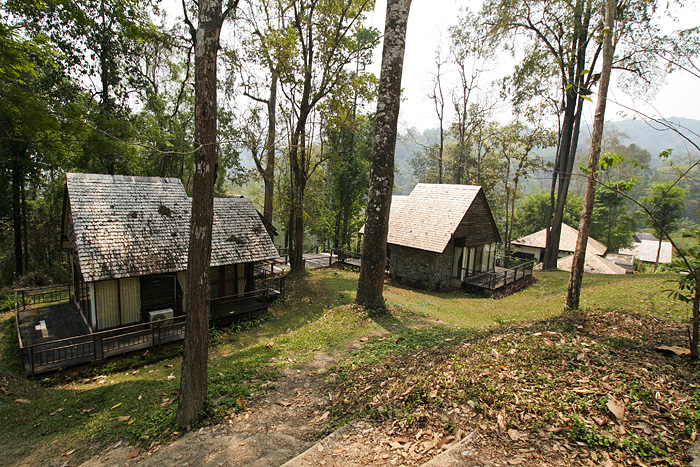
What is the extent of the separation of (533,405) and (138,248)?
13167 mm

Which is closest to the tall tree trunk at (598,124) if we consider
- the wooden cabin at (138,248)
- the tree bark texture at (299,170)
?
the wooden cabin at (138,248)

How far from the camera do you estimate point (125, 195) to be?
13.7 meters

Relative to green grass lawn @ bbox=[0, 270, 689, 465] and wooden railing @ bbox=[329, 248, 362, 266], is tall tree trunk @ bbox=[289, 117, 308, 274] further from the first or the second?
green grass lawn @ bbox=[0, 270, 689, 465]

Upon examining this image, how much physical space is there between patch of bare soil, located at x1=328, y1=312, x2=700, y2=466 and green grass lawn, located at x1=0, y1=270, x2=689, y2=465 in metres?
2.59

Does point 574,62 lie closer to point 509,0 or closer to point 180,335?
point 509,0

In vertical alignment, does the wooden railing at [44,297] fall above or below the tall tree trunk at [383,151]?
below

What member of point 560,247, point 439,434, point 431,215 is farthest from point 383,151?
point 560,247

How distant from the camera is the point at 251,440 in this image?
508 cm

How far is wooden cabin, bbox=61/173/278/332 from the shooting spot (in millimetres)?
11852

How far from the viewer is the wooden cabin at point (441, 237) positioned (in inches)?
761

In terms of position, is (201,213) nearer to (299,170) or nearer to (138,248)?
(138,248)

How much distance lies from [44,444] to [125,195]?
9.92 metres

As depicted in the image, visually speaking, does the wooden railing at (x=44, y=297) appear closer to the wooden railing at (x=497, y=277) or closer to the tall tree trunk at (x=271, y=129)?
the tall tree trunk at (x=271, y=129)

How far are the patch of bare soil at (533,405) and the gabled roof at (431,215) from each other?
12.9m
